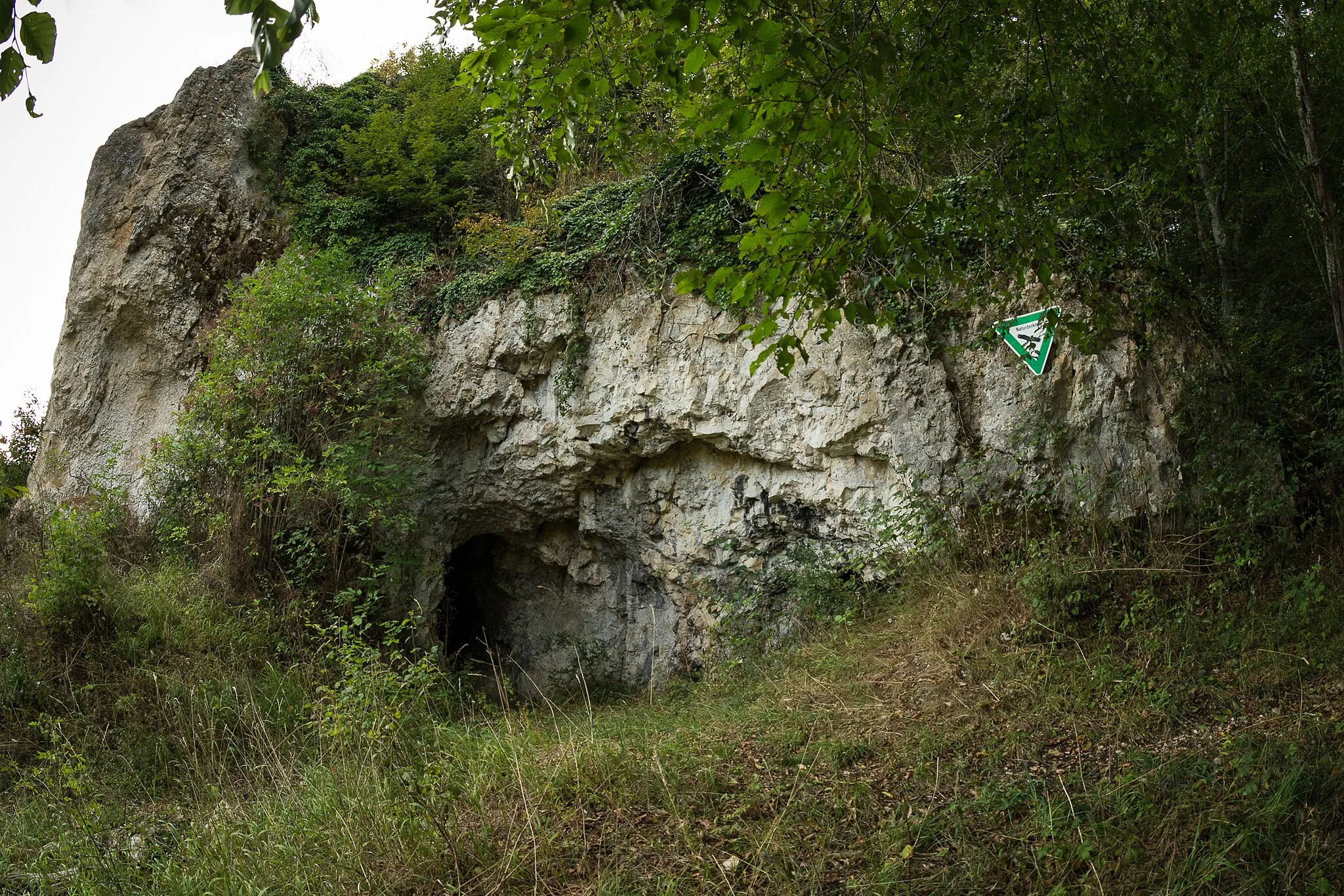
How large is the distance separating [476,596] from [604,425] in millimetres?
3598

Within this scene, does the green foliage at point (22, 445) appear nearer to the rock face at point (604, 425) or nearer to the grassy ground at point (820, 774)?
the rock face at point (604, 425)

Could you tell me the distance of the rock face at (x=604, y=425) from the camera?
656 cm

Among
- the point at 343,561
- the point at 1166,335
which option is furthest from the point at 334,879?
the point at 1166,335

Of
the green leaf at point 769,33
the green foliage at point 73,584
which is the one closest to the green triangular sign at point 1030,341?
the green leaf at point 769,33

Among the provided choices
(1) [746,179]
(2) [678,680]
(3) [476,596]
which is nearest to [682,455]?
(2) [678,680]

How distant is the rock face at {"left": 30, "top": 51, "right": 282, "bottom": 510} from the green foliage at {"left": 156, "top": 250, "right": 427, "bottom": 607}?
2473mm

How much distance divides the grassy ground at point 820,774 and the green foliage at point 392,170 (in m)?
6.64

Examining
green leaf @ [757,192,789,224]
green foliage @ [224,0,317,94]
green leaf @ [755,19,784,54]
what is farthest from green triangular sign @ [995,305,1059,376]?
green foliage @ [224,0,317,94]

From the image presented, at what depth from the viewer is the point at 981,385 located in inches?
268

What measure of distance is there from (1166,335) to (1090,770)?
383 cm

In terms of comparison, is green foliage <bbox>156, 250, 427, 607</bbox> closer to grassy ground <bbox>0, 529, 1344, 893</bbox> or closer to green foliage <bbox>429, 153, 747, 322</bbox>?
green foliage <bbox>429, 153, 747, 322</bbox>

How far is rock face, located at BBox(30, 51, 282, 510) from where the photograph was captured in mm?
10906

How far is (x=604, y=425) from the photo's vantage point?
28.1 ft

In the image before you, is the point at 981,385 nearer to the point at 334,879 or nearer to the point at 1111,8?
the point at 1111,8
